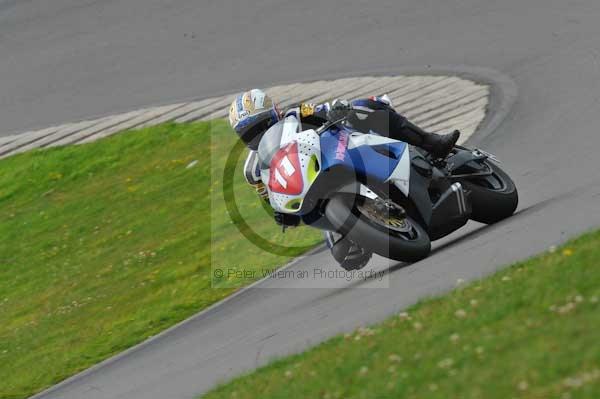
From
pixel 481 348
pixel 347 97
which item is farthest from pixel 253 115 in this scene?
pixel 347 97

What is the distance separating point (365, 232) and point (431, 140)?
4.74ft

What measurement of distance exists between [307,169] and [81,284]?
14.5 feet

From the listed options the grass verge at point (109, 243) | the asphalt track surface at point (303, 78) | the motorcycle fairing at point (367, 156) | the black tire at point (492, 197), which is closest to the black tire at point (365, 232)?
the asphalt track surface at point (303, 78)

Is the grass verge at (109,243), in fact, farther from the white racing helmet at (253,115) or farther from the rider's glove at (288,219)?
the white racing helmet at (253,115)

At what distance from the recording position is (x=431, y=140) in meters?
9.08

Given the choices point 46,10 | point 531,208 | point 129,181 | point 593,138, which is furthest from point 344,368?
point 46,10

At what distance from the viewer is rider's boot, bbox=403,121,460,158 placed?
356 inches

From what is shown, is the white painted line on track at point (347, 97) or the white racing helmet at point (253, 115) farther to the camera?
the white painted line on track at point (347, 97)

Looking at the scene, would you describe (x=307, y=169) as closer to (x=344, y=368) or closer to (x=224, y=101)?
(x=344, y=368)

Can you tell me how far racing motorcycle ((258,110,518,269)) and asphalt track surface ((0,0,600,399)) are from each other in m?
0.23

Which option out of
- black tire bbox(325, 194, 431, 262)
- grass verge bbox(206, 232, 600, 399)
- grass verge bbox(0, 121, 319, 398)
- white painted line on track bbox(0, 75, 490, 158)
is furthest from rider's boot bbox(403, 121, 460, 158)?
white painted line on track bbox(0, 75, 490, 158)

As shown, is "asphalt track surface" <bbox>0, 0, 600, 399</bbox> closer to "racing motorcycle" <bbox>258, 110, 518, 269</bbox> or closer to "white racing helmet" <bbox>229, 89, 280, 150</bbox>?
"racing motorcycle" <bbox>258, 110, 518, 269</bbox>

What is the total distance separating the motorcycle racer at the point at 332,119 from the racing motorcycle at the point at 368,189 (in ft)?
0.26

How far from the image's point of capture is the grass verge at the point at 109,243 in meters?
10.2
